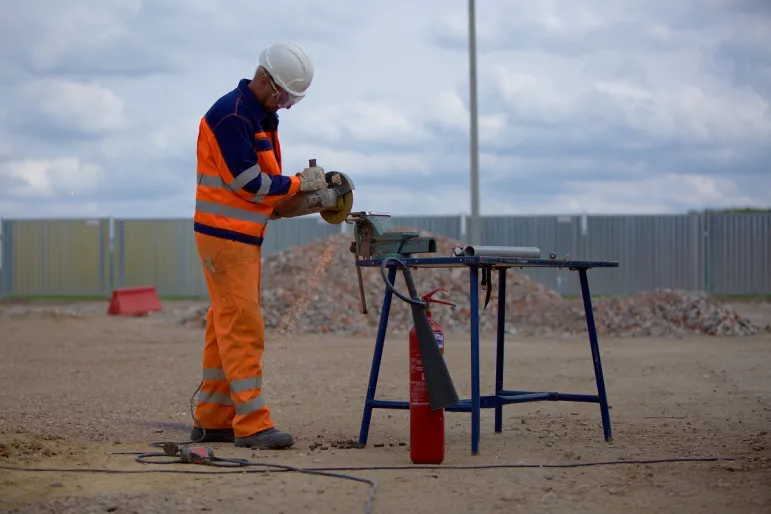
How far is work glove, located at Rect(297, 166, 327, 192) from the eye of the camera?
6.87 m

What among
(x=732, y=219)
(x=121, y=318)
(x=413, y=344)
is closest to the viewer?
(x=413, y=344)

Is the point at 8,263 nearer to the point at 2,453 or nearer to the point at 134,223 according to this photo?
the point at 134,223

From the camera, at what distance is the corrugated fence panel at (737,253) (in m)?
32.2

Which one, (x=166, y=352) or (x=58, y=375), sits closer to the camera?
(x=58, y=375)

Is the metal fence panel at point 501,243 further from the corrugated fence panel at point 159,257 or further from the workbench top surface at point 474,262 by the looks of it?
the workbench top surface at point 474,262

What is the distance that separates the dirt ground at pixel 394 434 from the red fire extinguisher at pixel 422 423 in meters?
0.19

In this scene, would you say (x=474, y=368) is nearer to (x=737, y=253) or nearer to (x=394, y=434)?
(x=394, y=434)

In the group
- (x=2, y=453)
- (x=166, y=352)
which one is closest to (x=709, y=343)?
(x=166, y=352)

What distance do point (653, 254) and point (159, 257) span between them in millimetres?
15596

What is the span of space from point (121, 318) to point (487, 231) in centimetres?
1306

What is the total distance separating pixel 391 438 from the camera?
752 cm

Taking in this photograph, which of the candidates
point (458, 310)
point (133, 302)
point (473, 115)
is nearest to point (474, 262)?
point (458, 310)

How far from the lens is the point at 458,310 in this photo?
21562mm

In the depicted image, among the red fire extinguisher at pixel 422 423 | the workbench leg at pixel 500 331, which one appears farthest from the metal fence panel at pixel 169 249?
the red fire extinguisher at pixel 422 423
